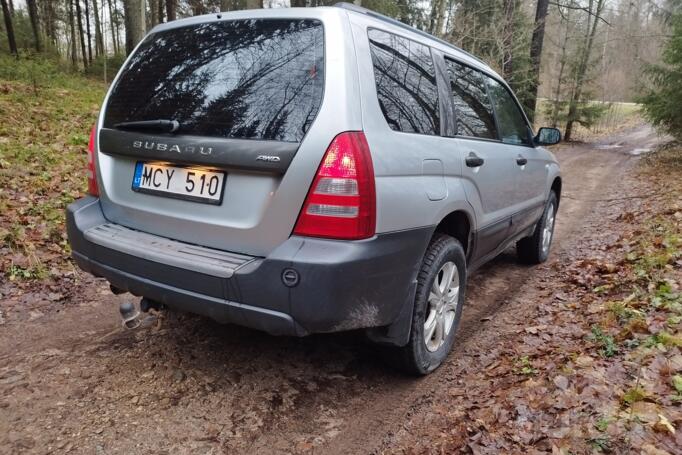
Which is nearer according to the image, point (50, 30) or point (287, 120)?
point (287, 120)

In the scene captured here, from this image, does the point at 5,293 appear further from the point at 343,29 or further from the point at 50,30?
the point at 50,30

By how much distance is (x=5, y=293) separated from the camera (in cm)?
346

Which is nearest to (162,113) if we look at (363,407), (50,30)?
(363,407)

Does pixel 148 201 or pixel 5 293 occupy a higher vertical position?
pixel 148 201

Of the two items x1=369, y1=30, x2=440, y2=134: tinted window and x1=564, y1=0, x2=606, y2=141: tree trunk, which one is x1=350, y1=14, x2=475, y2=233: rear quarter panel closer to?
x1=369, y1=30, x2=440, y2=134: tinted window

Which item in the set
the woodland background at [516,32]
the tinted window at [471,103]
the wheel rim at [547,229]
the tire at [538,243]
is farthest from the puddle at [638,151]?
the tinted window at [471,103]

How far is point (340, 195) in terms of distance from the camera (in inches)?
74.9

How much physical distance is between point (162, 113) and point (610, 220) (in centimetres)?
669

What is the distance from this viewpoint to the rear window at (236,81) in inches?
78.9

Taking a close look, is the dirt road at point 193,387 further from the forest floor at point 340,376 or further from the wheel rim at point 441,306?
the wheel rim at point 441,306

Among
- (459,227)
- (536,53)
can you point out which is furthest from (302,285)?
(536,53)

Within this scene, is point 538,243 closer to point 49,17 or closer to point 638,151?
point 638,151

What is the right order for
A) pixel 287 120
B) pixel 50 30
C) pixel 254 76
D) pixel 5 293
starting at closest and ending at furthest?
1. pixel 287 120
2. pixel 254 76
3. pixel 5 293
4. pixel 50 30

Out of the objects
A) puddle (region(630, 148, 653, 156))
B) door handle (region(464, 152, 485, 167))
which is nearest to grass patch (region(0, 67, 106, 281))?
door handle (region(464, 152, 485, 167))
